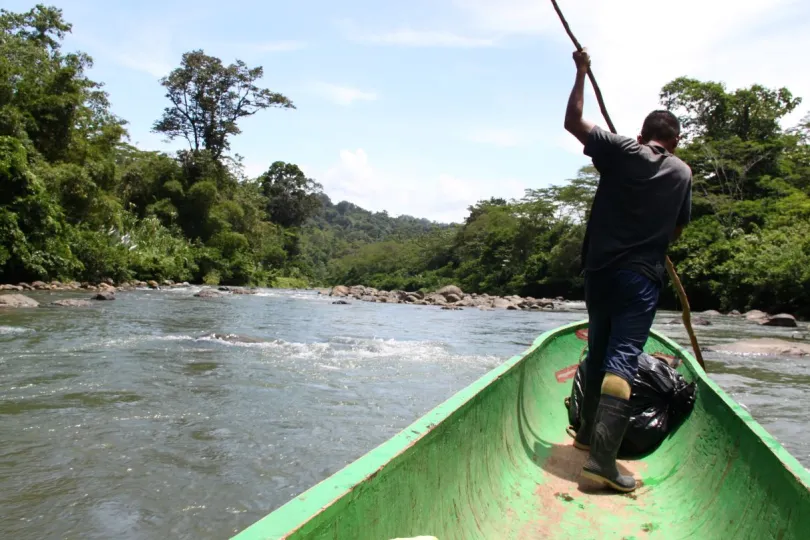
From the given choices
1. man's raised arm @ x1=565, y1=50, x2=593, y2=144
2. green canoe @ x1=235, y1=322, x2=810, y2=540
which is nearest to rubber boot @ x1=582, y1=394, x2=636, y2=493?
green canoe @ x1=235, y1=322, x2=810, y2=540

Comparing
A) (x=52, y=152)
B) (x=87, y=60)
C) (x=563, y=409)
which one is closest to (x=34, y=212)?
(x=52, y=152)

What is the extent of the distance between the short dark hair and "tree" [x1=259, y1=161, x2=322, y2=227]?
49.9m

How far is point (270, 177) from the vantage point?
51.7 meters

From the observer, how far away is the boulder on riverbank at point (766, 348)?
30.3ft

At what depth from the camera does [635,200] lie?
8.24ft

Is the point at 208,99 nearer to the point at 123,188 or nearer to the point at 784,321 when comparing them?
the point at 123,188

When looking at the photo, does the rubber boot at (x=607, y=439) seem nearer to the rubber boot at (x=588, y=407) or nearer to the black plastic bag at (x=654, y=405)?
the rubber boot at (x=588, y=407)

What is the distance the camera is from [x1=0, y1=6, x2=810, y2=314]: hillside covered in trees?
1945cm

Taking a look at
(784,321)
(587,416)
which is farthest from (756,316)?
(587,416)

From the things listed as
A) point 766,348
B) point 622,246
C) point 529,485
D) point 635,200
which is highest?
point 635,200

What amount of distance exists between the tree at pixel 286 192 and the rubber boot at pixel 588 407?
49834 millimetres

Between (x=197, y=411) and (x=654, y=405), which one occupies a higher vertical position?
(x=654, y=405)

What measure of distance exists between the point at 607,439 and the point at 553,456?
69 cm

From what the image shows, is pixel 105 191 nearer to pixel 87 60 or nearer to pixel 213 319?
pixel 87 60
